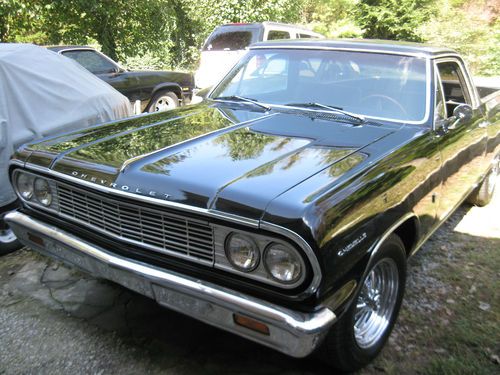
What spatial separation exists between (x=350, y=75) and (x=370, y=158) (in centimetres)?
113

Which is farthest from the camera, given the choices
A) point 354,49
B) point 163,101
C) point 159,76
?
point 163,101

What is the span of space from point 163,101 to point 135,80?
80 cm

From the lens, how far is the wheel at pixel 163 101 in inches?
328

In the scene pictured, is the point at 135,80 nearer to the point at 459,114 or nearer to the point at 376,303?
the point at 459,114

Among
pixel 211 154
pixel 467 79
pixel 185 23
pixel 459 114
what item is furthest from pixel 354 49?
pixel 185 23

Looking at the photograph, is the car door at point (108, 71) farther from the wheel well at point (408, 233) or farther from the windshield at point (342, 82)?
the wheel well at point (408, 233)

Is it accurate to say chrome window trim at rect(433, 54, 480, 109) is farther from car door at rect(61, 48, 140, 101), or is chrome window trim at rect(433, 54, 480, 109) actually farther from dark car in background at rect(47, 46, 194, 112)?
car door at rect(61, 48, 140, 101)

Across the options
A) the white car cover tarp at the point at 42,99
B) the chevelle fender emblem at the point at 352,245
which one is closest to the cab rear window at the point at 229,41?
the white car cover tarp at the point at 42,99

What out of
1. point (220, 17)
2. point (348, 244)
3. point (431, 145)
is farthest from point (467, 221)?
point (220, 17)

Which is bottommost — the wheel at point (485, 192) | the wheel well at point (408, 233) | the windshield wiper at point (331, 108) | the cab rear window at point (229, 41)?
the wheel at point (485, 192)

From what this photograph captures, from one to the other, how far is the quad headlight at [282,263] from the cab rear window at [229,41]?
27.9 ft

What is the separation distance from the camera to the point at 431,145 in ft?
10.1

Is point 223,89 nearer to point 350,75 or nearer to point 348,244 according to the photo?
point 350,75

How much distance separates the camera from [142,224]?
2.38 meters
